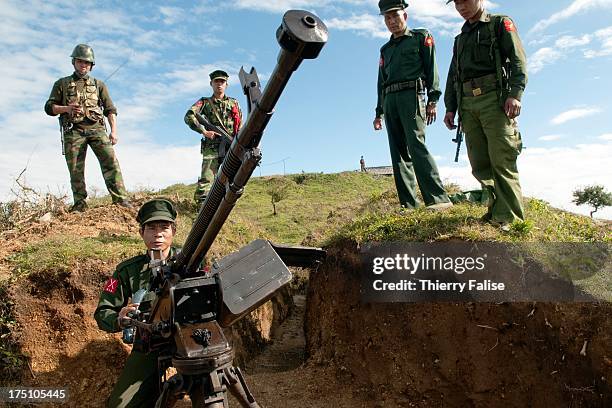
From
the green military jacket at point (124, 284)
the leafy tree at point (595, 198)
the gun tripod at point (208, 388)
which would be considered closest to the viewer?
the gun tripod at point (208, 388)

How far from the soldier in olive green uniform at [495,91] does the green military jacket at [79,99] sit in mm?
5409

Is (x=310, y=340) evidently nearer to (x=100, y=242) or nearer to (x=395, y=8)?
(x=100, y=242)

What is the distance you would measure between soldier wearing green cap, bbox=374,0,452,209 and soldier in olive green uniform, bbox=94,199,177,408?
130 inches

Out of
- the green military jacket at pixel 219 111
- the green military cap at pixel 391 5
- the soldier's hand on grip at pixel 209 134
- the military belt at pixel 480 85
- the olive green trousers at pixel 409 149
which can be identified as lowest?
the olive green trousers at pixel 409 149

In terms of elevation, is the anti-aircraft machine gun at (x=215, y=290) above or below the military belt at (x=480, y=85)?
below

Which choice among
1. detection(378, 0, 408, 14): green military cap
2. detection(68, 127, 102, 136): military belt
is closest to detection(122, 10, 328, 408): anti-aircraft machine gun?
detection(378, 0, 408, 14): green military cap

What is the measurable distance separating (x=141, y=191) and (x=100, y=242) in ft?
13.1

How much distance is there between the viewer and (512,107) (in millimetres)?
5230

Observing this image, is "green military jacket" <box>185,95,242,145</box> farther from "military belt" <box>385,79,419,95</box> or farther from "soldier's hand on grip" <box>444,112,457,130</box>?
"soldier's hand on grip" <box>444,112,457,130</box>

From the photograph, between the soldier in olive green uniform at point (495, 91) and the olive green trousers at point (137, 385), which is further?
the soldier in olive green uniform at point (495, 91)

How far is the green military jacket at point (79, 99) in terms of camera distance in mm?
7738

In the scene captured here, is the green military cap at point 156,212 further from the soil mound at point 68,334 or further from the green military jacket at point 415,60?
the green military jacket at point 415,60

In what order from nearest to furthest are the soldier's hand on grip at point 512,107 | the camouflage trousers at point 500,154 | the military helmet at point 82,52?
the soldier's hand on grip at point 512,107 → the camouflage trousers at point 500,154 → the military helmet at point 82,52

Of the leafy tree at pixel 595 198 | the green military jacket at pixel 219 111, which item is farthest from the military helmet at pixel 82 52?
the leafy tree at pixel 595 198
